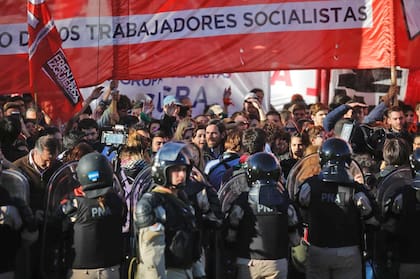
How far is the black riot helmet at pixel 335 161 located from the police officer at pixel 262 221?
18.9 inches

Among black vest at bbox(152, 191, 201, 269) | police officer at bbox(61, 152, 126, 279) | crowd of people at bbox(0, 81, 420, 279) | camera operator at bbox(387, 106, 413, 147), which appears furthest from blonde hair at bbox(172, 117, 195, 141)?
black vest at bbox(152, 191, 201, 269)

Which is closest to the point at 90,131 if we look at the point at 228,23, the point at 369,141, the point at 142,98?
the point at 228,23

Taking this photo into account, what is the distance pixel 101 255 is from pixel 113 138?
1879 millimetres

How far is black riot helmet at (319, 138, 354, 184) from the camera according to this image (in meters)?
9.48

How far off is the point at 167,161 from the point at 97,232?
1.01 meters

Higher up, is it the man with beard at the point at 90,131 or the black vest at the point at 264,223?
the man with beard at the point at 90,131

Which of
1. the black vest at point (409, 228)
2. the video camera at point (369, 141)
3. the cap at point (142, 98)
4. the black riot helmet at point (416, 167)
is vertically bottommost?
the black vest at point (409, 228)

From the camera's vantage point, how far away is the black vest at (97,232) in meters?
8.70

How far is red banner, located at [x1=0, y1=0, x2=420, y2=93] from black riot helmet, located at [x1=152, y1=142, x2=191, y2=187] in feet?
16.2

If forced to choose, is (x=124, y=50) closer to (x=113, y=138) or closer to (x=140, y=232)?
(x=113, y=138)

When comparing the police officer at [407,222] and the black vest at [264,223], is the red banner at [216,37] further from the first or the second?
the black vest at [264,223]

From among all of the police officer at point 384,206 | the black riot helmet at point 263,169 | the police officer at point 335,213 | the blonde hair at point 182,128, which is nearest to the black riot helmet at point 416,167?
the police officer at point 384,206

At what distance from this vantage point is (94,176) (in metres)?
8.56

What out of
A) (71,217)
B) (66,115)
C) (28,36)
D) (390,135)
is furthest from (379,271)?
(28,36)
